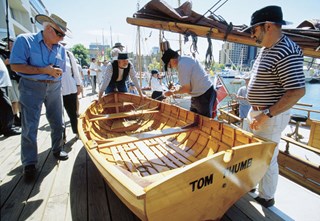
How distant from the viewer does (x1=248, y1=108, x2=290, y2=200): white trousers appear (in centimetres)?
192

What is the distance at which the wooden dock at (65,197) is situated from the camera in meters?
1.94

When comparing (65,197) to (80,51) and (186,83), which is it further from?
(80,51)

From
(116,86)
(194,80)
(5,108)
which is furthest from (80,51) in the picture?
(194,80)

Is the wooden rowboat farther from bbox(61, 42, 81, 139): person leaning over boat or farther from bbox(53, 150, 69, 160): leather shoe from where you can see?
bbox(61, 42, 81, 139): person leaning over boat

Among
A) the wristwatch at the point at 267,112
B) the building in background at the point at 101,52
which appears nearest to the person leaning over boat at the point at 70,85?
the wristwatch at the point at 267,112

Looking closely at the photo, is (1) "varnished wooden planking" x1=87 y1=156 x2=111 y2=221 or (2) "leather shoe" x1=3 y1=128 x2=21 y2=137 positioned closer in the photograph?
(1) "varnished wooden planking" x1=87 y1=156 x2=111 y2=221

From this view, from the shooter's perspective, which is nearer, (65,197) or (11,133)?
(65,197)

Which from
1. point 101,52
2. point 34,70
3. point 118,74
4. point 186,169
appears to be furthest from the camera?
point 101,52

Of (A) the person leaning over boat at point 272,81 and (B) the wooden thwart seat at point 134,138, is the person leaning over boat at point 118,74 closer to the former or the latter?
(B) the wooden thwart seat at point 134,138

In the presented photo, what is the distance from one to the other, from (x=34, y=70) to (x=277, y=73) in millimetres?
2707

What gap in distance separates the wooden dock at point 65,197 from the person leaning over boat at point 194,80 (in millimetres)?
1636

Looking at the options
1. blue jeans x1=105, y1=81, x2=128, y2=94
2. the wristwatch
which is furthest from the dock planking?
blue jeans x1=105, y1=81, x2=128, y2=94

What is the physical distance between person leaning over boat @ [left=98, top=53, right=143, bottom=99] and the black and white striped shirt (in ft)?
9.74

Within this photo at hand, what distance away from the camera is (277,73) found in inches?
69.5
